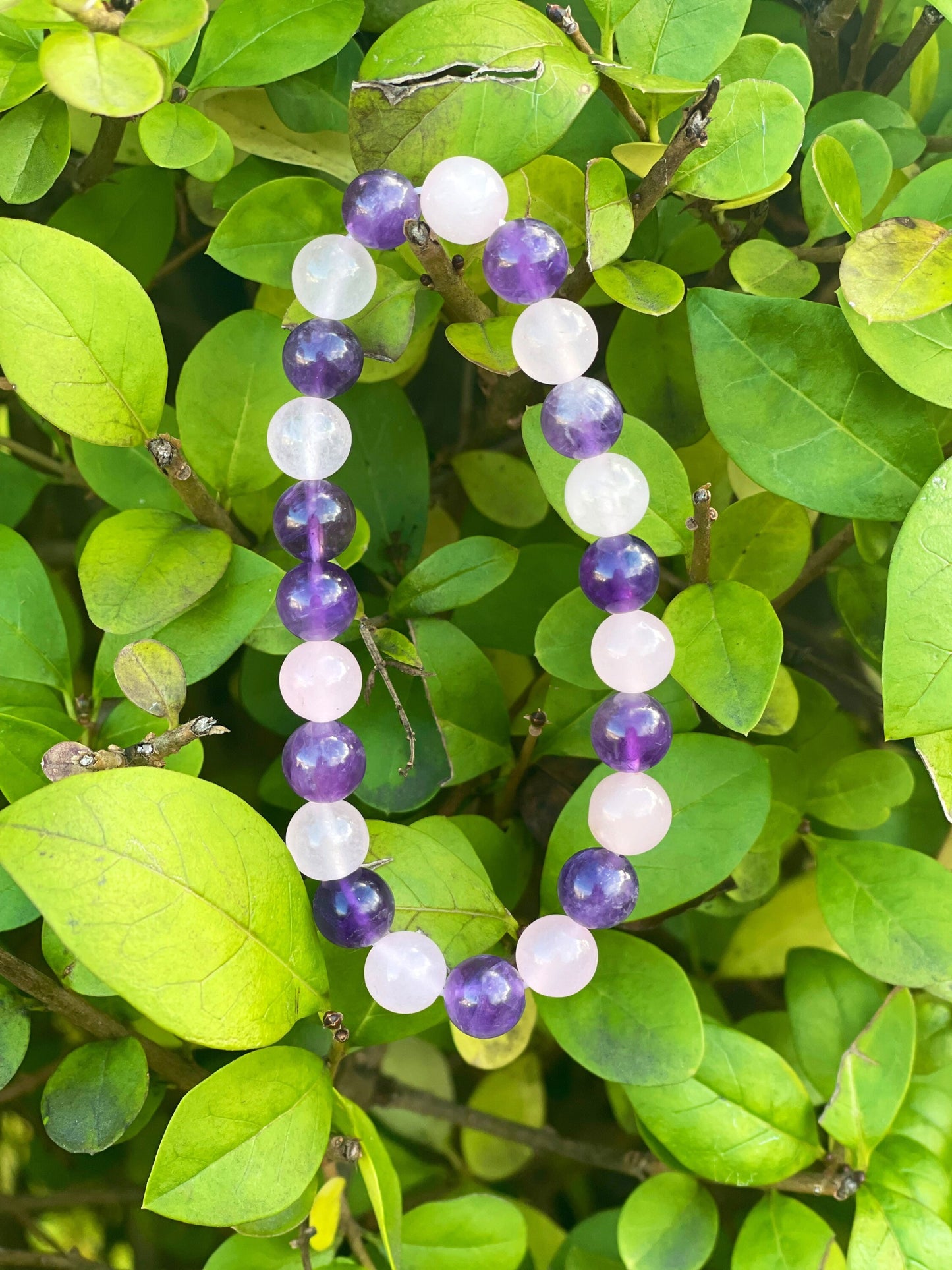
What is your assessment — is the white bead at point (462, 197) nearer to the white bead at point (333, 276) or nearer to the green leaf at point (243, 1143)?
the white bead at point (333, 276)

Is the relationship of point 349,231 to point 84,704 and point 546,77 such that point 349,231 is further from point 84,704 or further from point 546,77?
point 84,704

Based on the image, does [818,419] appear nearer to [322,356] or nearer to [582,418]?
[582,418]

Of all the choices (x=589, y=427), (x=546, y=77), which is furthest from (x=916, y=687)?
(x=546, y=77)

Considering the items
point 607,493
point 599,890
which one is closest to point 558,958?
point 599,890

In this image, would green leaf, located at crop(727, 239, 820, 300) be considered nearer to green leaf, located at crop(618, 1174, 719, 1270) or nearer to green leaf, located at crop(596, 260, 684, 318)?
green leaf, located at crop(596, 260, 684, 318)

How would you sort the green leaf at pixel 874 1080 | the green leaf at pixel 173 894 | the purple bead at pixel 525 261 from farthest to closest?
the green leaf at pixel 874 1080 → the purple bead at pixel 525 261 → the green leaf at pixel 173 894

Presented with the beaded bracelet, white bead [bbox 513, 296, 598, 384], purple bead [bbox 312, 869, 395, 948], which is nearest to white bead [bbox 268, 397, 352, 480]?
Answer: the beaded bracelet

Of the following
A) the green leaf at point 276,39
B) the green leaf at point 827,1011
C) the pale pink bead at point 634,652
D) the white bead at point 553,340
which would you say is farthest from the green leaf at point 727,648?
the green leaf at point 276,39
